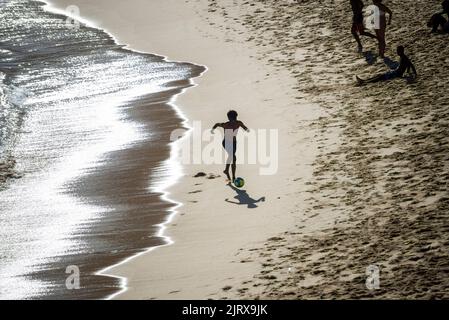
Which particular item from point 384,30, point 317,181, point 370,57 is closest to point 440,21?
point 384,30

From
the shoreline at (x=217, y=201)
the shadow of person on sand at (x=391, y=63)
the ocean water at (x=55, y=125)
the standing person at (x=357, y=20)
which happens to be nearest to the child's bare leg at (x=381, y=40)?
the shadow of person on sand at (x=391, y=63)

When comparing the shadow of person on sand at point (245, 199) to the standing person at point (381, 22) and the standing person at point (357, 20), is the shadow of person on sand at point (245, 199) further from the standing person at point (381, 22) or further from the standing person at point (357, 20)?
the standing person at point (357, 20)

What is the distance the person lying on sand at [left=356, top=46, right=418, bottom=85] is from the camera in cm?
1942

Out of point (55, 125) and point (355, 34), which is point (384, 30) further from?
point (55, 125)

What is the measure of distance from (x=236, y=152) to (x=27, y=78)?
1016 cm

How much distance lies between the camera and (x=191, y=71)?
24656 millimetres

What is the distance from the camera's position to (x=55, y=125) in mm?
21609

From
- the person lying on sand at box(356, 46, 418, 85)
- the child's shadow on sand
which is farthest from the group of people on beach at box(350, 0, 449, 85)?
the child's shadow on sand

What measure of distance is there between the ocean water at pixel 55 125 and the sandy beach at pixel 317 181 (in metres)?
1.11

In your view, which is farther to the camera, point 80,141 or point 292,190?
point 80,141

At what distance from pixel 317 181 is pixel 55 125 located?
842 centimetres
